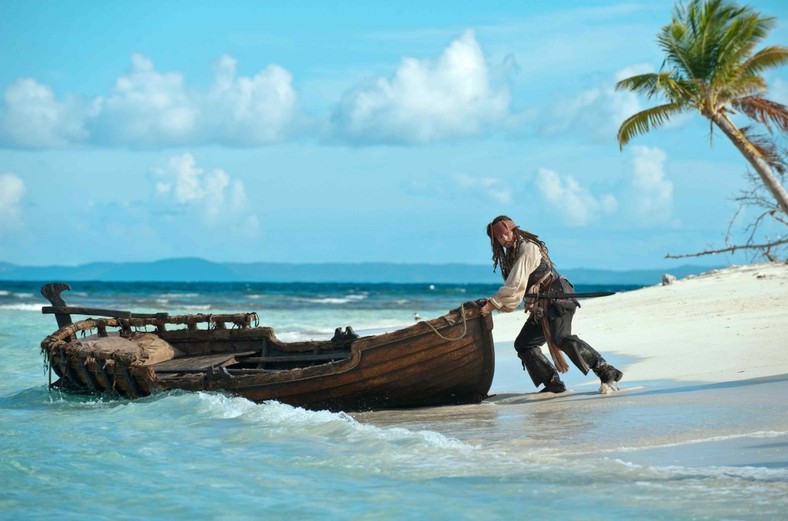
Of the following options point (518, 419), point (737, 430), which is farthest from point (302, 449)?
point (737, 430)

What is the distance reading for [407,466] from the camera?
713 cm

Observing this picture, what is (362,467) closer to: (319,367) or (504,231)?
(319,367)

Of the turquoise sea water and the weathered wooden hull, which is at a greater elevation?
the weathered wooden hull

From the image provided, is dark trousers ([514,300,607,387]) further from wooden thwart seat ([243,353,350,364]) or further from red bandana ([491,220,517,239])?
wooden thwart seat ([243,353,350,364])

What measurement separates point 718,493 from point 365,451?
283 centimetres

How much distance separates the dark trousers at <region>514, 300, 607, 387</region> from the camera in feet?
30.0

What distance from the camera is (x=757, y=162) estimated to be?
15.0 m

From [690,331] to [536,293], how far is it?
6301 millimetres

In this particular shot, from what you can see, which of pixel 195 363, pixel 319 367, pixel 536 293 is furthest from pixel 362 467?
pixel 195 363

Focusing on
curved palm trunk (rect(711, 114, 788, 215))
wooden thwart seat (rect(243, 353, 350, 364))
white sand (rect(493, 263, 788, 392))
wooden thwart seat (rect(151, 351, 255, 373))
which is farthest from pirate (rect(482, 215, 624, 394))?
curved palm trunk (rect(711, 114, 788, 215))

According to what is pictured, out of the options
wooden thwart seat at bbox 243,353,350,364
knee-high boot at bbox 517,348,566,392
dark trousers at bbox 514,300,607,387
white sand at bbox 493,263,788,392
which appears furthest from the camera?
wooden thwart seat at bbox 243,353,350,364

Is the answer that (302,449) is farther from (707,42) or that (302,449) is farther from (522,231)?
(707,42)

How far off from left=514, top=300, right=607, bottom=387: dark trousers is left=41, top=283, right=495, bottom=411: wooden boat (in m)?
0.37

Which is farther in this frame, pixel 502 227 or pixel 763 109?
pixel 763 109
